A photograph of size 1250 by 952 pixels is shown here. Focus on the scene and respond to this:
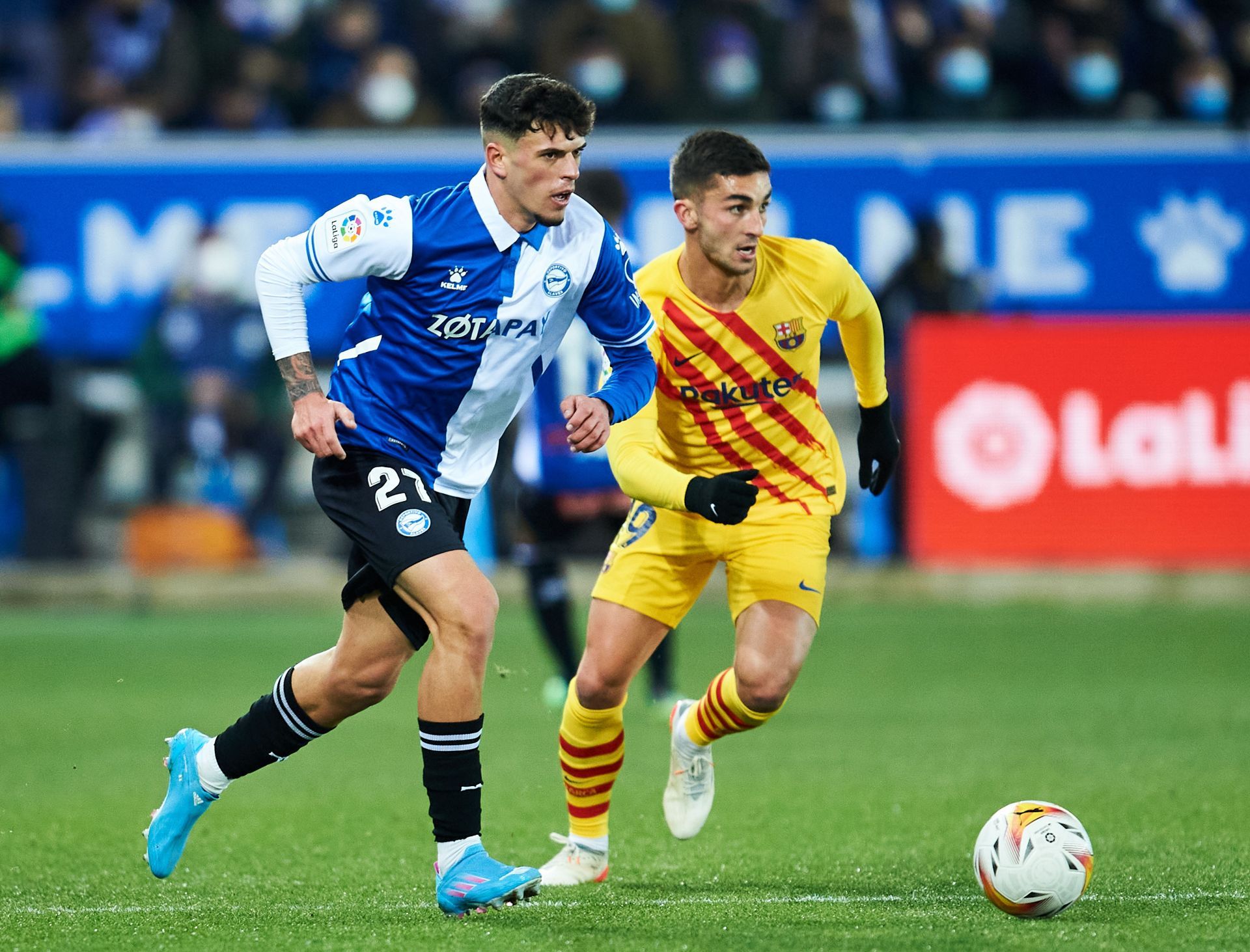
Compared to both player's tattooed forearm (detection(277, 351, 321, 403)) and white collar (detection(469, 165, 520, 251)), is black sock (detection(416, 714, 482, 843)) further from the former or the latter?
white collar (detection(469, 165, 520, 251))

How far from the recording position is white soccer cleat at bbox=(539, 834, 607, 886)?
18.7ft

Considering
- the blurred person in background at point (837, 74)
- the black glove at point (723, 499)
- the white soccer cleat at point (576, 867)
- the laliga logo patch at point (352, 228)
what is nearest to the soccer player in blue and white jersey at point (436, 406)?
the laliga logo patch at point (352, 228)

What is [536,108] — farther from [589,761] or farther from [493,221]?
[589,761]

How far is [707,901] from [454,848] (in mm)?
763

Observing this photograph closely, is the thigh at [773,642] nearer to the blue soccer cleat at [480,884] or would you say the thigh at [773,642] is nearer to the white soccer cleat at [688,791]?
the white soccer cleat at [688,791]

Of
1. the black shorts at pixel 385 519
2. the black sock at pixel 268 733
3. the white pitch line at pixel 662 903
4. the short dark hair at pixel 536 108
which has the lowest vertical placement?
the white pitch line at pixel 662 903

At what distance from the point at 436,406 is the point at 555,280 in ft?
1.65

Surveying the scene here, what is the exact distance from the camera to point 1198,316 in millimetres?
13734

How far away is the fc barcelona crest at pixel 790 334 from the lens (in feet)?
19.6

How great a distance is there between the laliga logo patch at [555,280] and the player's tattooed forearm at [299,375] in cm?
71

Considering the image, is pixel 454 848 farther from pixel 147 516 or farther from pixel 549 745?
pixel 147 516

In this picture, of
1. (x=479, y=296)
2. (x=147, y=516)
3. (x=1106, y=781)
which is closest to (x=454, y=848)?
(x=479, y=296)

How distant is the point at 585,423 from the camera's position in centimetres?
520

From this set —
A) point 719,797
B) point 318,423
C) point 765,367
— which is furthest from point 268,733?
point 719,797
